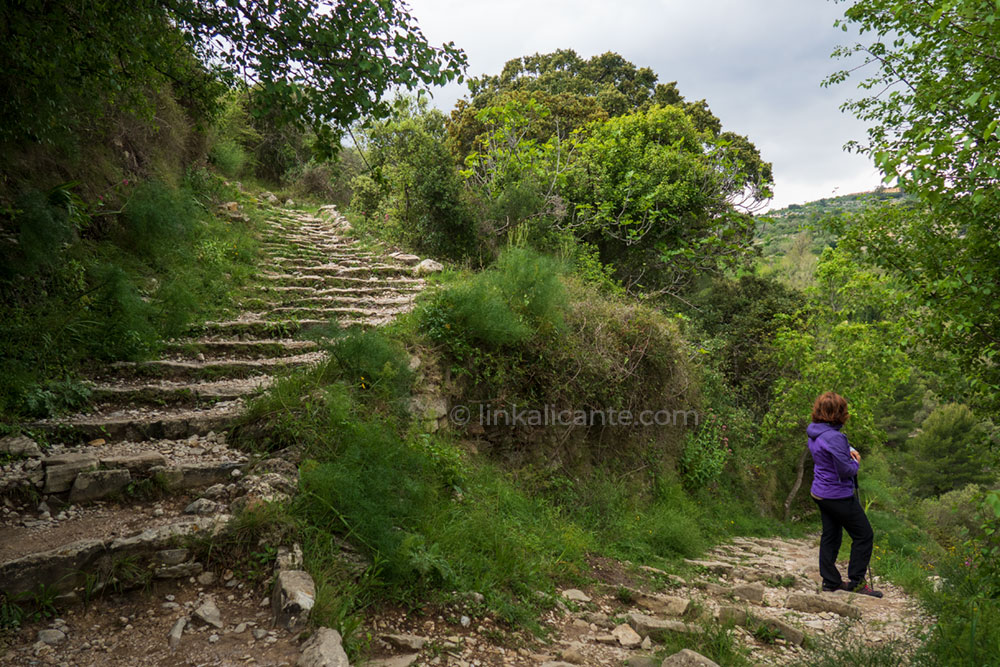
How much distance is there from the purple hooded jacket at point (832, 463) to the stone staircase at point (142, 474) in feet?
14.8

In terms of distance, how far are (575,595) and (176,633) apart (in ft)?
8.96

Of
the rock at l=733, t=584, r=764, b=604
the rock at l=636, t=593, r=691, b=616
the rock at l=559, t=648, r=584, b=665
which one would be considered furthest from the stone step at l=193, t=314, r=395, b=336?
the rock at l=733, t=584, r=764, b=604

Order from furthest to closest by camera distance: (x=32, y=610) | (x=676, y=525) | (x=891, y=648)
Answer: (x=676, y=525), (x=891, y=648), (x=32, y=610)

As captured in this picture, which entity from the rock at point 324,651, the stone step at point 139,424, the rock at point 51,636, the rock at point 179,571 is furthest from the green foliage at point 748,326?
the rock at point 51,636

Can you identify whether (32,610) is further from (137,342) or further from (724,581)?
(724,581)

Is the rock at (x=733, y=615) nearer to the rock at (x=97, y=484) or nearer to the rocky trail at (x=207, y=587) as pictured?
the rocky trail at (x=207, y=587)

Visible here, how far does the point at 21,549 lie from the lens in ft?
8.92

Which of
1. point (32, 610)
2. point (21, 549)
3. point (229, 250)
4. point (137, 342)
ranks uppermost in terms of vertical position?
point (229, 250)

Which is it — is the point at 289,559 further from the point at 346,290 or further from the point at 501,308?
the point at 346,290

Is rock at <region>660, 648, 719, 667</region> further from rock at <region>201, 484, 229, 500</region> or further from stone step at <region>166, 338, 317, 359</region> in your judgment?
stone step at <region>166, 338, 317, 359</region>

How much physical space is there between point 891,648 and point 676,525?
10.8 feet

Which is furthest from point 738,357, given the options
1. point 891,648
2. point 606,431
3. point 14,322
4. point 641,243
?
point 14,322

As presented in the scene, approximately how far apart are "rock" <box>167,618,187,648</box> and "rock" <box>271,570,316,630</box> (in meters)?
0.41

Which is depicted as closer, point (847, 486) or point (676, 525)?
point (847, 486)
